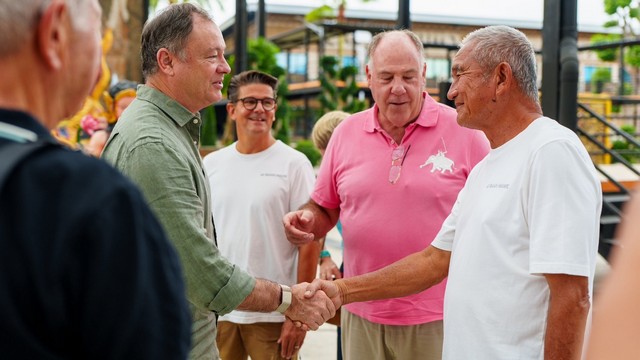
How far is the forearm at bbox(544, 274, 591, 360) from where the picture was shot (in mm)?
2154

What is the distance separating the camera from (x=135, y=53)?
14.4 meters

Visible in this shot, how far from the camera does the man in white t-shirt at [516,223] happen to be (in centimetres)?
216

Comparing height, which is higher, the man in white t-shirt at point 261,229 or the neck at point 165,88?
the neck at point 165,88

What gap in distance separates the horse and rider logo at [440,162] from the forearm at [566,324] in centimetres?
130

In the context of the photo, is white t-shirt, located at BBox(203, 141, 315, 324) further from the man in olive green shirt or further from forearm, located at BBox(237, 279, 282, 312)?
forearm, located at BBox(237, 279, 282, 312)

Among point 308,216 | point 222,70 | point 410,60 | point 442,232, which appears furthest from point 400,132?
point 222,70

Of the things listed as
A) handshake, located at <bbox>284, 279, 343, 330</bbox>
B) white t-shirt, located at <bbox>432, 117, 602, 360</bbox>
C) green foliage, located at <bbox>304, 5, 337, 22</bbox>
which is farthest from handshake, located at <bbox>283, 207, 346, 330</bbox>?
green foliage, located at <bbox>304, 5, 337, 22</bbox>

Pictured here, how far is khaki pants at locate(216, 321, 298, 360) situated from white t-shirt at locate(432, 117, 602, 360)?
1.77 metres

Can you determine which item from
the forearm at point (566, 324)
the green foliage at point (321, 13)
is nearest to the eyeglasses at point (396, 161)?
the forearm at point (566, 324)

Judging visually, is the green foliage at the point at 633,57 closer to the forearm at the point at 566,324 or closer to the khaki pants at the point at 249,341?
the khaki pants at the point at 249,341

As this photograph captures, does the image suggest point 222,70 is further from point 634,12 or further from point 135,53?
point 634,12

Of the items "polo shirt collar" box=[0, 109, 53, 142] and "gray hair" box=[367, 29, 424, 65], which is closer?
"polo shirt collar" box=[0, 109, 53, 142]

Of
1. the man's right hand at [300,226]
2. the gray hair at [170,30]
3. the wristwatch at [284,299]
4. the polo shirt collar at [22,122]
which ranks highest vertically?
the gray hair at [170,30]

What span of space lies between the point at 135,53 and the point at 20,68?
13.9m
